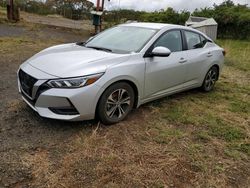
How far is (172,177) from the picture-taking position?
3219 millimetres

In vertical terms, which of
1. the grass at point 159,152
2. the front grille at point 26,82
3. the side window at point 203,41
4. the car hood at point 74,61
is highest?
the side window at point 203,41

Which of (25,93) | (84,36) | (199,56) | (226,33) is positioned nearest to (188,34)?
(199,56)

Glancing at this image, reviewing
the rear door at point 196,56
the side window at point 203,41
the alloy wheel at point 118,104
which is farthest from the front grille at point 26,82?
the side window at point 203,41

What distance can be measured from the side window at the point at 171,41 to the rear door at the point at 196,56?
0.21 m

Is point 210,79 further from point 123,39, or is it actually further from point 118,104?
point 118,104

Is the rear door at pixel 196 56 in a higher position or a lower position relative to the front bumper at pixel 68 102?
higher

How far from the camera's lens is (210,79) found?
246 inches

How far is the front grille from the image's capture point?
390 centimetres

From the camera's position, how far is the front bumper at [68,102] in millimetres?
3707

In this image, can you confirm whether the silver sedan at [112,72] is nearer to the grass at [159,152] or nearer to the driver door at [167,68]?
the driver door at [167,68]

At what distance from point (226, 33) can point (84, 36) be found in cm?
1099

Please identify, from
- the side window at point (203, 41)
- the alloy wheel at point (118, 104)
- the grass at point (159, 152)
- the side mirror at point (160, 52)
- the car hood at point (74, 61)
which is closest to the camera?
the grass at point (159, 152)

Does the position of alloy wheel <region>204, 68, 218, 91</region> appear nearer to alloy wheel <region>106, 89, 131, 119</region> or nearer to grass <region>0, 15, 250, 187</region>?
grass <region>0, 15, 250, 187</region>

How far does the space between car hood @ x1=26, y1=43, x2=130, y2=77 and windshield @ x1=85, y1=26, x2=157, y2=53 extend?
0.30 metres
